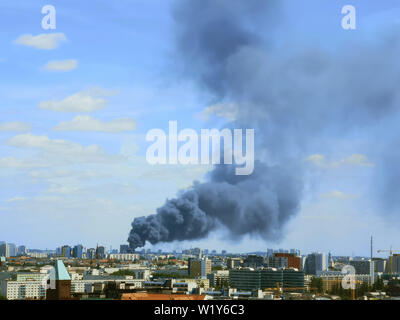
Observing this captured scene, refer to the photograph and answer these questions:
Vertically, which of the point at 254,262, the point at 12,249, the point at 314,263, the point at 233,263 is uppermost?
the point at 12,249

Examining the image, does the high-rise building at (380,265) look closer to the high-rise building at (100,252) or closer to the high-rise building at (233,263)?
the high-rise building at (233,263)

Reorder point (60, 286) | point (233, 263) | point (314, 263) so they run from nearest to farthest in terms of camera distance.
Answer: point (60, 286), point (314, 263), point (233, 263)

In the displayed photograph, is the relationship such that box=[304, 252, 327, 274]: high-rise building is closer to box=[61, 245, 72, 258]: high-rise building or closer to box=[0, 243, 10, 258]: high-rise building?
box=[61, 245, 72, 258]: high-rise building

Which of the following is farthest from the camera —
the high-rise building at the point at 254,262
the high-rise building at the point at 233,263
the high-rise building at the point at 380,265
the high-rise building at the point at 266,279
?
the high-rise building at the point at 233,263

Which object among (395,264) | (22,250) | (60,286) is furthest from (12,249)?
(60,286)

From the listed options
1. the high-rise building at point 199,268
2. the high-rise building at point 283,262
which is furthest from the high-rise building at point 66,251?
the high-rise building at point 283,262

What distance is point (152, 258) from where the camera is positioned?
6309 centimetres

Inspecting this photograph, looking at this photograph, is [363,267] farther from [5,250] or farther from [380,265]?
[5,250]

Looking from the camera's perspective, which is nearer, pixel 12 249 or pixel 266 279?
pixel 266 279

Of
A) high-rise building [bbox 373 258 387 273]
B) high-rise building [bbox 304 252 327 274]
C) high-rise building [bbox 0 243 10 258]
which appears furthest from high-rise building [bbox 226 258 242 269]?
high-rise building [bbox 0 243 10 258]
